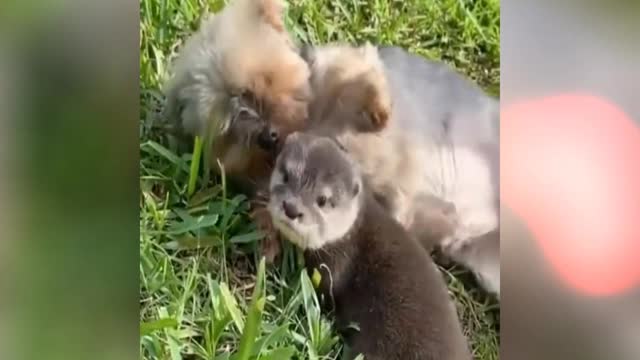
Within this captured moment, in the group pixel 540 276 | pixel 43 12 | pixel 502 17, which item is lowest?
pixel 540 276

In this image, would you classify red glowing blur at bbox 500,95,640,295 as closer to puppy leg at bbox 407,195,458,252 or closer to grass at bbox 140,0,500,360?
puppy leg at bbox 407,195,458,252

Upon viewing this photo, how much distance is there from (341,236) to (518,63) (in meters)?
0.32

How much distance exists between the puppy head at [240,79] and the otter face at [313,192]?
35 millimetres

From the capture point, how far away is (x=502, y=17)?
3.79 feet

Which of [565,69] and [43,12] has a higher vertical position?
[43,12]

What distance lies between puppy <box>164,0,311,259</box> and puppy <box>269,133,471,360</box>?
0.09 ft

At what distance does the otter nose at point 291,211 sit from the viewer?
1.08 meters

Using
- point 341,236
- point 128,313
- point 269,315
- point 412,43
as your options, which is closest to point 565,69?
point 412,43

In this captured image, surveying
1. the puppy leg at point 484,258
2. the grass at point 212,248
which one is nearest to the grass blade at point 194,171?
the grass at point 212,248

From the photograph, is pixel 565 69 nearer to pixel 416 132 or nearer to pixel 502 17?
pixel 502 17

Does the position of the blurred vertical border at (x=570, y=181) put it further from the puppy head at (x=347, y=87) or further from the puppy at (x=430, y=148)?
the puppy head at (x=347, y=87)

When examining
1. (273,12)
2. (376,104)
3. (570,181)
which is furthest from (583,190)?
(273,12)

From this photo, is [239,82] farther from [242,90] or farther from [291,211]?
[291,211]

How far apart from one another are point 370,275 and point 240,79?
28cm
